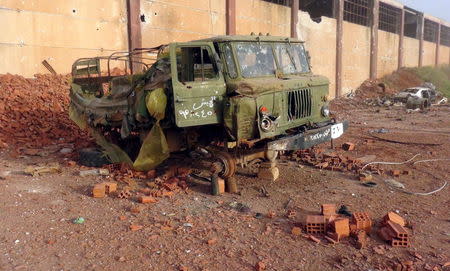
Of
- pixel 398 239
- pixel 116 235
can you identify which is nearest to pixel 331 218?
→ pixel 398 239

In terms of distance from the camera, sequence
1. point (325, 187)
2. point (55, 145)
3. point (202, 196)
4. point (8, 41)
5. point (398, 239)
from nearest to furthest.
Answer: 1. point (398, 239)
2. point (202, 196)
3. point (325, 187)
4. point (55, 145)
5. point (8, 41)

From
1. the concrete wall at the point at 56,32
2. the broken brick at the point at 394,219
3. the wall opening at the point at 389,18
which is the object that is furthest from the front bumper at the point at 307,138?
the wall opening at the point at 389,18

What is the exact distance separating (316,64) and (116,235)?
54.9 feet

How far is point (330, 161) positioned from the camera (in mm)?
6930

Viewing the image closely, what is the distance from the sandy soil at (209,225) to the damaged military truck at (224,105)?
688 mm

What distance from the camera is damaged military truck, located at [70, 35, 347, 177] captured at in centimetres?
522

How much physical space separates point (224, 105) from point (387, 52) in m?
24.2

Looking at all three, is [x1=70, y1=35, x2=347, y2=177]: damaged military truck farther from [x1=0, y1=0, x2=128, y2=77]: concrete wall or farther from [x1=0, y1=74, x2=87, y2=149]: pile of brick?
[x1=0, y1=0, x2=128, y2=77]: concrete wall

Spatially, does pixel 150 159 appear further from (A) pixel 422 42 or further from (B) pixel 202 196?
(A) pixel 422 42

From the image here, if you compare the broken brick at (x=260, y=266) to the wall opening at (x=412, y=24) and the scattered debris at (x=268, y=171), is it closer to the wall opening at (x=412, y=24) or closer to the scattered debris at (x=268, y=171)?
the scattered debris at (x=268, y=171)

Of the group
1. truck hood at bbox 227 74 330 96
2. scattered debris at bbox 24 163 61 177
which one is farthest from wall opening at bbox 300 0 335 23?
scattered debris at bbox 24 163 61 177

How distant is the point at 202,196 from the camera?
17.5 feet

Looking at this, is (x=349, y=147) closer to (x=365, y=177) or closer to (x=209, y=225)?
(x=365, y=177)

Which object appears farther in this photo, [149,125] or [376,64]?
[376,64]
